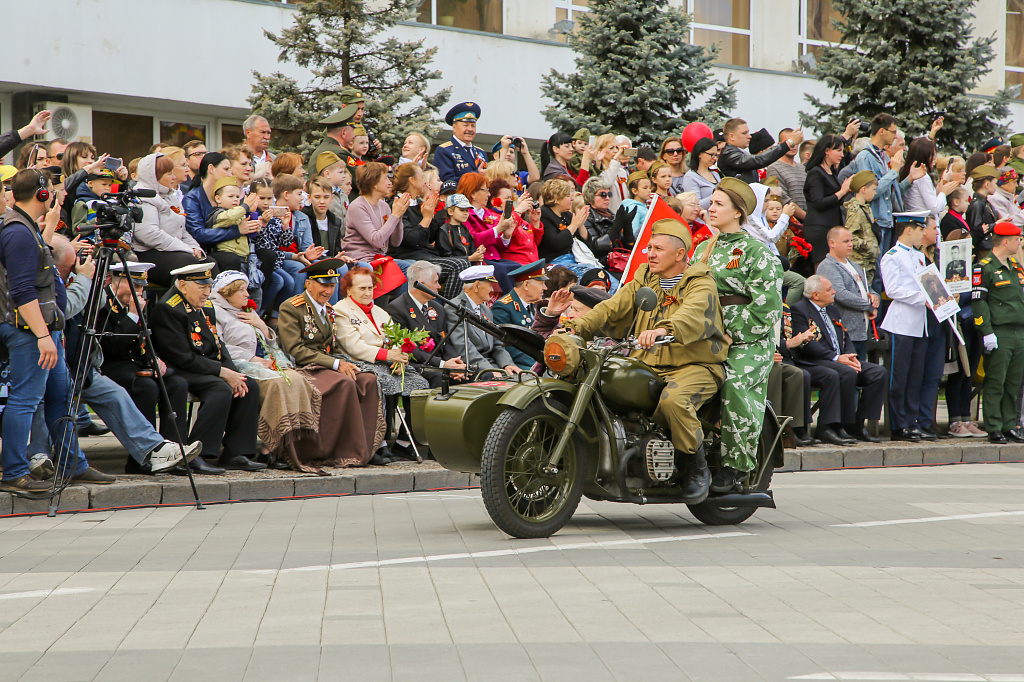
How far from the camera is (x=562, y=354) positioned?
320 inches

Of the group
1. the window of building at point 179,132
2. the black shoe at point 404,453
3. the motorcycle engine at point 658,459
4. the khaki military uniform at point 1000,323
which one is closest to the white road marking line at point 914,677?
the motorcycle engine at point 658,459

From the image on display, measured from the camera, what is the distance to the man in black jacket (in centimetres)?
1551

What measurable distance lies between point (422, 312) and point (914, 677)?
8486mm

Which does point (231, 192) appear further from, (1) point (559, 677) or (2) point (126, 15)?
(2) point (126, 15)

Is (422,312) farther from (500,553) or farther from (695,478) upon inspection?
(500,553)

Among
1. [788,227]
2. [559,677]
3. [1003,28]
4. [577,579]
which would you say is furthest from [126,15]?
[1003,28]

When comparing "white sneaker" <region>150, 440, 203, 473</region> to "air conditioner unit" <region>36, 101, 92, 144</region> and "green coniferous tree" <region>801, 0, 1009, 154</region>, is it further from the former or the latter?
"green coniferous tree" <region>801, 0, 1009, 154</region>

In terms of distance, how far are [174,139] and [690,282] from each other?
1709 cm

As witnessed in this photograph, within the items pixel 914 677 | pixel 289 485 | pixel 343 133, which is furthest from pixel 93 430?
pixel 914 677

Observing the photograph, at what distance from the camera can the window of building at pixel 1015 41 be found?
33156 millimetres

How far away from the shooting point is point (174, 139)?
77.0ft

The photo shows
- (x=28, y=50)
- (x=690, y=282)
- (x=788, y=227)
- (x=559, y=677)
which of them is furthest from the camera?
(x=28, y=50)

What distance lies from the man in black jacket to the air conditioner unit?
1131 centimetres

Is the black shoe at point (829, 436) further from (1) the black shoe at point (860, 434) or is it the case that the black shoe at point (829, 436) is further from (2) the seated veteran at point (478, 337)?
(2) the seated veteran at point (478, 337)
